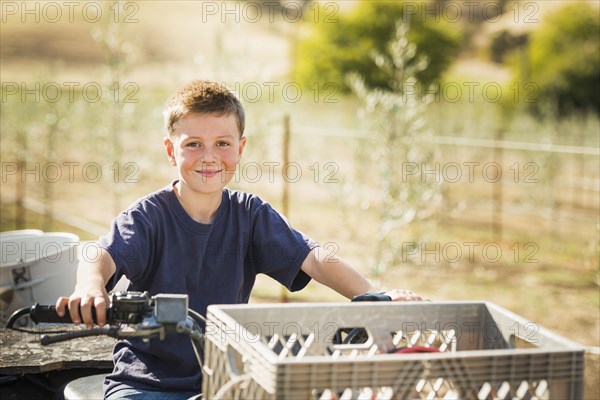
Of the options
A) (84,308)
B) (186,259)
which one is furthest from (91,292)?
(186,259)

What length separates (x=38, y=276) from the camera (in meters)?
3.32

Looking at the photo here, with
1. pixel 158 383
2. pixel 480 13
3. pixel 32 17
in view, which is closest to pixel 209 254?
pixel 158 383

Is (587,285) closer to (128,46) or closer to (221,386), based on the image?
(128,46)

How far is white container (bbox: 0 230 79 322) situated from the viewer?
129 inches

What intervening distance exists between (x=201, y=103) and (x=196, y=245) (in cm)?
43

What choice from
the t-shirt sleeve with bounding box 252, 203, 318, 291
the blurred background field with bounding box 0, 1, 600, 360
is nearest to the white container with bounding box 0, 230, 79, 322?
the t-shirt sleeve with bounding box 252, 203, 318, 291

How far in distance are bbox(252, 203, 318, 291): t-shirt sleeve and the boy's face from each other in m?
0.21

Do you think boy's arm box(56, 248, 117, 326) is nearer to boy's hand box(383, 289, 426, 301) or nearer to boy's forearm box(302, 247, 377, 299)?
boy's forearm box(302, 247, 377, 299)

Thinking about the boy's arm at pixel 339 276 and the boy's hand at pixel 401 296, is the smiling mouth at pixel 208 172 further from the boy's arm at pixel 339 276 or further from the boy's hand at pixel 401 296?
the boy's hand at pixel 401 296

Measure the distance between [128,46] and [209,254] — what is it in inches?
218

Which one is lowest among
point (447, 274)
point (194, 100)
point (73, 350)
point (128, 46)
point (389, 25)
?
point (447, 274)

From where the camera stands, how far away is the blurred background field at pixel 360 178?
6.95m

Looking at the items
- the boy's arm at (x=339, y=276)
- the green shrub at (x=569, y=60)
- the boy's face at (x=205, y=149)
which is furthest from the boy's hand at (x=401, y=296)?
the green shrub at (x=569, y=60)

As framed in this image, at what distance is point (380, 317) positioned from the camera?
80.8 inches
